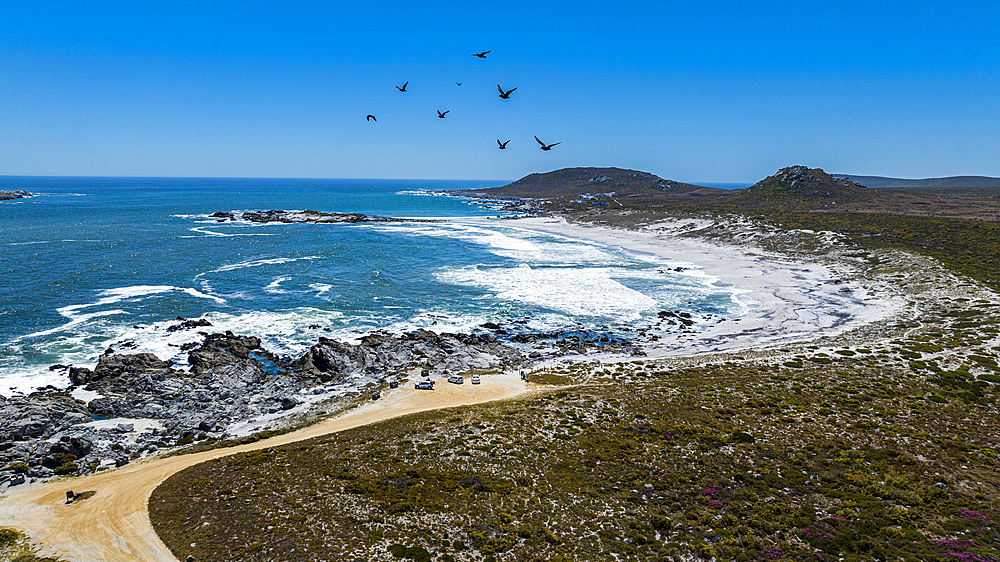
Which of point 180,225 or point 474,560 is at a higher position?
point 180,225

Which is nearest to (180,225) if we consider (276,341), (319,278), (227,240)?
(227,240)

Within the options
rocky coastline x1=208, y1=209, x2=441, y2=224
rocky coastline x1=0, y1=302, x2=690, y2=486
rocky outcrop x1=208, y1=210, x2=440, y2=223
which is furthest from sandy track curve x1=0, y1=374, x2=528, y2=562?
rocky outcrop x1=208, y1=210, x2=440, y2=223

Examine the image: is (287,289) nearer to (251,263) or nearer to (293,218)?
(251,263)

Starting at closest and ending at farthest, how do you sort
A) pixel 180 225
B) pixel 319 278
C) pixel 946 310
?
pixel 946 310, pixel 319 278, pixel 180 225

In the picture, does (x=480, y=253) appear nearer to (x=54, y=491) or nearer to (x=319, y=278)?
(x=319, y=278)

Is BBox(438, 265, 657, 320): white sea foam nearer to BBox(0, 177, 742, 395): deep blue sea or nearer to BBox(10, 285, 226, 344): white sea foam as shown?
BBox(0, 177, 742, 395): deep blue sea

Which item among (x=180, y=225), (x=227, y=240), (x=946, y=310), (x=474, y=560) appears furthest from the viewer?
(x=180, y=225)

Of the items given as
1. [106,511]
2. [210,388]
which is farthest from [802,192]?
[106,511]

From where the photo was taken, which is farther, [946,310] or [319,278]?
[319,278]
